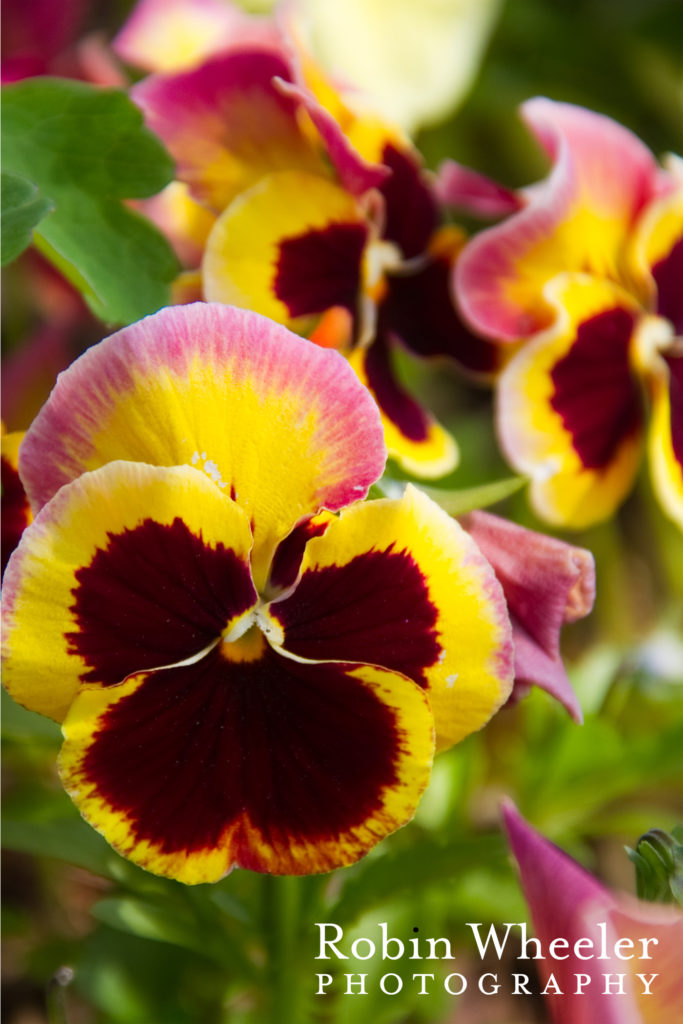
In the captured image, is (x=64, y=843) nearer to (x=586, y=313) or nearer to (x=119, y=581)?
(x=119, y=581)

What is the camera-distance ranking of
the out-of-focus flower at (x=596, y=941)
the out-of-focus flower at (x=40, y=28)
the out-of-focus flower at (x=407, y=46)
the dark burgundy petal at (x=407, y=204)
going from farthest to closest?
the out-of-focus flower at (x=407, y=46) → the out-of-focus flower at (x=40, y=28) → the dark burgundy petal at (x=407, y=204) → the out-of-focus flower at (x=596, y=941)

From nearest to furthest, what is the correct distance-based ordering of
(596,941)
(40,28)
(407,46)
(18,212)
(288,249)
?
(596,941) < (18,212) < (288,249) < (40,28) < (407,46)

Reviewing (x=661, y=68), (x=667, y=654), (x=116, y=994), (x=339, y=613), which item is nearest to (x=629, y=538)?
(x=667, y=654)

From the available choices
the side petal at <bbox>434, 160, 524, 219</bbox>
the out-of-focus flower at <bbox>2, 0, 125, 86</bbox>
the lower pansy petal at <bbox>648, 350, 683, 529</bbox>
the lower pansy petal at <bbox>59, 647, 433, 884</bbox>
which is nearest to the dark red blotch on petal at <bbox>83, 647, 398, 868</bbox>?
the lower pansy petal at <bbox>59, 647, 433, 884</bbox>

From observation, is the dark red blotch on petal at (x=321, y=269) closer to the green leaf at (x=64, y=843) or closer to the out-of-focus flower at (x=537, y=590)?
the out-of-focus flower at (x=537, y=590)

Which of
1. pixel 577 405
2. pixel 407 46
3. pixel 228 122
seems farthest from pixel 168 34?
pixel 407 46

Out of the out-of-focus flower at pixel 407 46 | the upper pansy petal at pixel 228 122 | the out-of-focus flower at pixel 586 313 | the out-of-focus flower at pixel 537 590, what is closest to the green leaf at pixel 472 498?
the out-of-focus flower at pixel 537 590

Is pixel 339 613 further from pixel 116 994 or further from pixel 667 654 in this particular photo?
pixel 667 654
